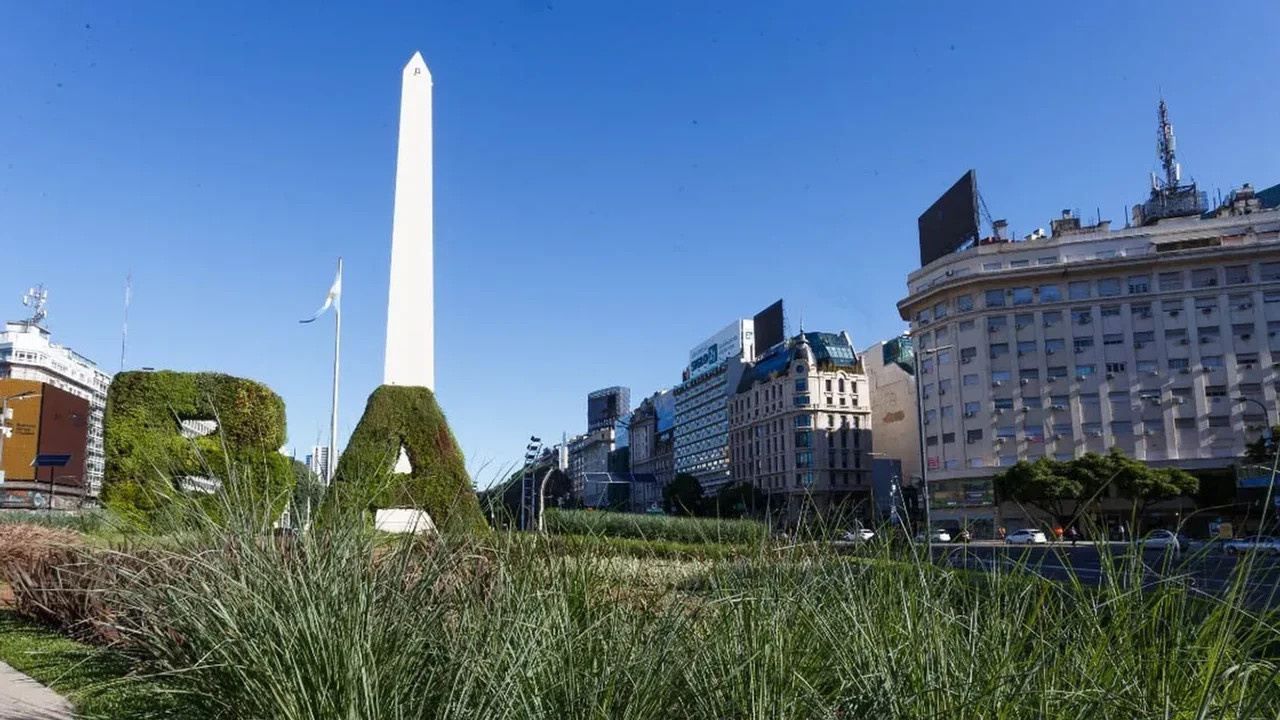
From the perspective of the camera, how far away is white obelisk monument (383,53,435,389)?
18312 millimetres

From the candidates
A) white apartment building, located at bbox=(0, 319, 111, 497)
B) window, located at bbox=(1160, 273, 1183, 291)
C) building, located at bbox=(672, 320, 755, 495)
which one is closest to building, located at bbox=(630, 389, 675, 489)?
building, located at bbox=(672, 320, 755, 495)

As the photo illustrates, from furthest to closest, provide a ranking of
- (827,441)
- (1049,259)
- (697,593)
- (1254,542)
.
→ 1. (827,441)
2. (1049,259)
3. (697,593)
4. (1254,542)

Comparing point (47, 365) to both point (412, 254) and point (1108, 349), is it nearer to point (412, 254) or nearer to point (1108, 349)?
point (412, 254)

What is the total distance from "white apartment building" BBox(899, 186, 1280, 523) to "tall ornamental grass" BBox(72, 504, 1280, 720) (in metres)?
56.3

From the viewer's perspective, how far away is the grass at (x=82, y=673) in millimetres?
3402

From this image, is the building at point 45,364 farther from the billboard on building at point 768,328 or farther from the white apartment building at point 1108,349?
the white apartment building at point 1108,349

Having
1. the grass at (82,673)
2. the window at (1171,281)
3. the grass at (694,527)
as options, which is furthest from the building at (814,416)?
the grass at (694,527)

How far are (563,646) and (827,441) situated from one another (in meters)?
86.0

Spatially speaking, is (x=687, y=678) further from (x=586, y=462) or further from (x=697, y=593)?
(x=586, y=462)

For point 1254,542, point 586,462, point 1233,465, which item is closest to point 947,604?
point 1254,542

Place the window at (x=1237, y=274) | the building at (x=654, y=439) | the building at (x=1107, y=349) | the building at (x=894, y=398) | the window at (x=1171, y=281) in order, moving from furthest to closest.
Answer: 1. the building at (x=654, y=439)
2. the building at (x=894, y=398)
3. the window at (x=1171, y=281)
4. the window at (x=1237, y=274)
5. the building at (x=1107, y=349)

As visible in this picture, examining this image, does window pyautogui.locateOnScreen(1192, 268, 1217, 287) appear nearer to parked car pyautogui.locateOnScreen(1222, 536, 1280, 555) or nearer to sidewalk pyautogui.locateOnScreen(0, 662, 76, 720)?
parked car pyautogui.locateOnScreen(1222, 536, 1280, 555)

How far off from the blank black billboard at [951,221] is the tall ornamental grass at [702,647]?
6449 centimetres

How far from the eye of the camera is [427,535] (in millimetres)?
4391
